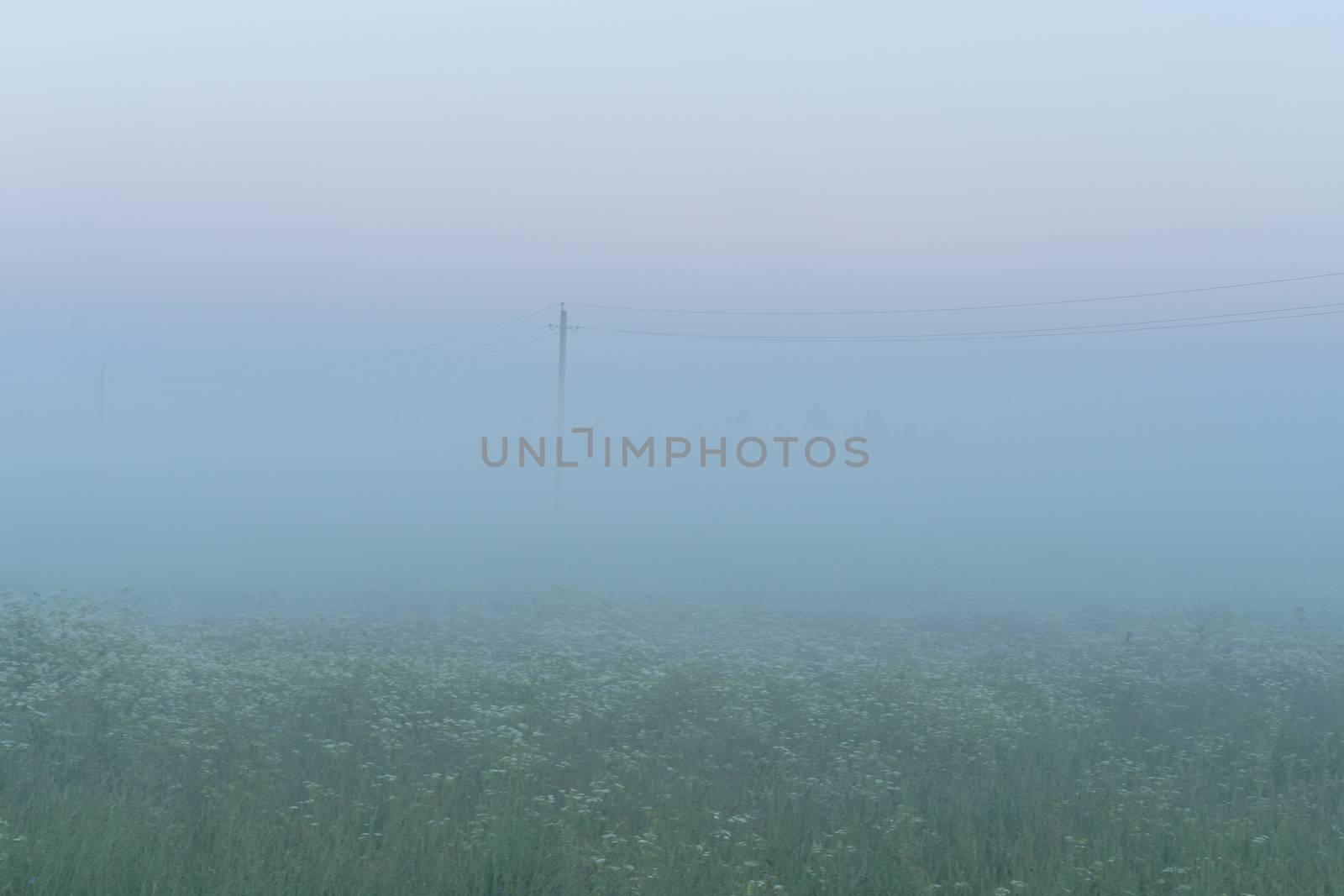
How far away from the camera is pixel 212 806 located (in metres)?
8.53

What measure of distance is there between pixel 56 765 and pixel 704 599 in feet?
74.0

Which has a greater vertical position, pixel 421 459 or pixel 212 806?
pixel 212 806

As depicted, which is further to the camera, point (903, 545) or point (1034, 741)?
point (903, 545)

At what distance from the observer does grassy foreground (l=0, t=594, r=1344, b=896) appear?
24.3 ft

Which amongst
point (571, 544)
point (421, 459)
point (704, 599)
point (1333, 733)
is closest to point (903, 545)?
point (571, 544)

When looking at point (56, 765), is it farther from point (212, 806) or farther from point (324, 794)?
point (324, 794)

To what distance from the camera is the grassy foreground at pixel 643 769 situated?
7418 mm

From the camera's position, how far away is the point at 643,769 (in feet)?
33.4

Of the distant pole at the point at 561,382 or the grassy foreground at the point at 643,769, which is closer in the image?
the grassy foreground at the point at 643,769

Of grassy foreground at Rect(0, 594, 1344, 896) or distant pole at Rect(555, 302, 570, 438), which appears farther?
distant pole at Rect(555, 302, 570, 438)

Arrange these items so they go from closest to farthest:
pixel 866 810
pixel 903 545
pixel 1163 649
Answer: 1. pixel 866 810
2. pixel 1163 649
3. pixel 903 545

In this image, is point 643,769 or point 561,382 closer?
point 643,769

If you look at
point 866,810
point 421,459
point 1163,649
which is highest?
point 866,810

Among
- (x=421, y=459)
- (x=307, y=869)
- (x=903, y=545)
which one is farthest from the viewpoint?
(x=421, y=459)
